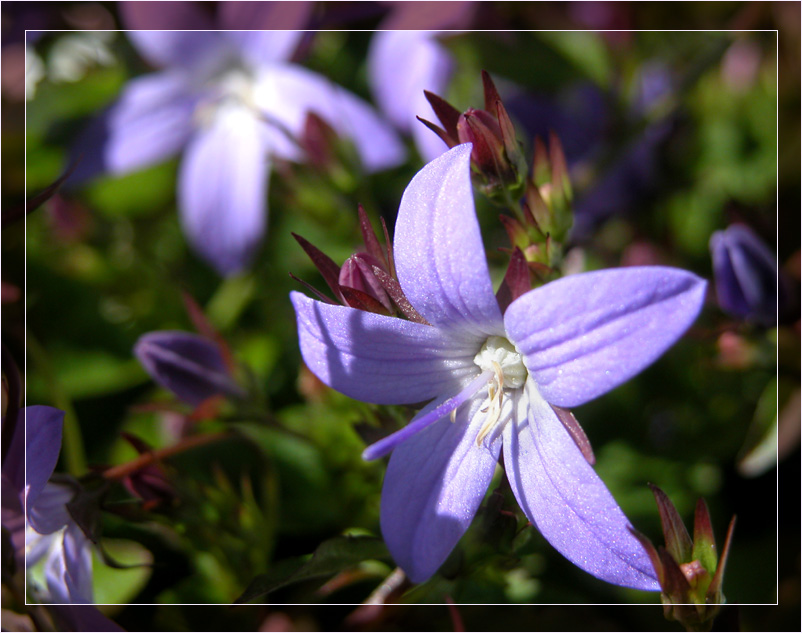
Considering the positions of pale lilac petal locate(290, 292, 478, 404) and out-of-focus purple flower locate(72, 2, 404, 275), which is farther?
out-of-focus purple flower locate(72, 2, 404, 275)

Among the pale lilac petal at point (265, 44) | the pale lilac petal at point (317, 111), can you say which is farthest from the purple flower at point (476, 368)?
the pale lilac petal at point (265, 44)

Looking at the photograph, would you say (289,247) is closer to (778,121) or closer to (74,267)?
(74,267)

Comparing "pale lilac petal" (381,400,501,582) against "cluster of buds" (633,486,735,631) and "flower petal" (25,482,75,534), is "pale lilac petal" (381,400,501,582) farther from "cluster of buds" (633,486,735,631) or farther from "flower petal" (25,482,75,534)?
"flower petal" (25,482,75,534)

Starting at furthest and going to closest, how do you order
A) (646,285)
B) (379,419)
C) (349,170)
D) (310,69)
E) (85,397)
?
(310,69), (85,397), (349,170), (379,419), (646,285)

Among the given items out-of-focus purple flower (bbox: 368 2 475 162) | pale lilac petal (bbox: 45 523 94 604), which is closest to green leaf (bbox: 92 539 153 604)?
pale lilac petal (bbox: 45 523 94 604)

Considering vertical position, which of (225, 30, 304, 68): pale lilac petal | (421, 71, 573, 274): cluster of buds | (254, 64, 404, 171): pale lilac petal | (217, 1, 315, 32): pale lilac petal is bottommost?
(421, 71, 573, 274): cluster of buds

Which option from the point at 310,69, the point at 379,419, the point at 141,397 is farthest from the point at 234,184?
the point at 379,419
